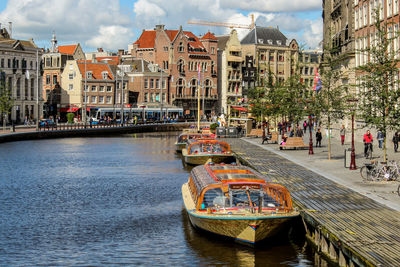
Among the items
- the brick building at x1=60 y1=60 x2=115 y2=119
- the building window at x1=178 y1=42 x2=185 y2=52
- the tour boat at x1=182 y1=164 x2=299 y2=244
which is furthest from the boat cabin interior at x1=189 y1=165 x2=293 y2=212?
the building window at x1=178 y1=42 x2=185 y2=52

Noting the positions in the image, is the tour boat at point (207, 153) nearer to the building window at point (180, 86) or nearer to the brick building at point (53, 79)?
the brick building at point (53, 79)

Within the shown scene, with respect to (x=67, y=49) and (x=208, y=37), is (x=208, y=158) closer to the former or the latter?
(x=67, y=49)

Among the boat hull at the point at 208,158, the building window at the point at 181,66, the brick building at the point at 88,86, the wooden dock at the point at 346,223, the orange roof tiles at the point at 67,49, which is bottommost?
the wooden dock at the point at 346,223

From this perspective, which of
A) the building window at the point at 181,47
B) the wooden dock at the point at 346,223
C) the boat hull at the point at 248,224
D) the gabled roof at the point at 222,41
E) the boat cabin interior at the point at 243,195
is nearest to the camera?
the wooden dock at the point at 346,223

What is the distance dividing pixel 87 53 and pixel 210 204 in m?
163

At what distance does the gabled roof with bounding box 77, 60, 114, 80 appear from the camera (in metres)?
144

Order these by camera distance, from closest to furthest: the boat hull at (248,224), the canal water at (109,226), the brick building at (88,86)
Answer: the canal water at (109,226)
the boat hull at (248,224)
the brick building at (88,86)

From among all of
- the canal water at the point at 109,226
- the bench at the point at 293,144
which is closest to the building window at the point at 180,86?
the bench at the point at 293,144

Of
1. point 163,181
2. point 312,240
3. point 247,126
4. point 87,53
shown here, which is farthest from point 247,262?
point 87,53

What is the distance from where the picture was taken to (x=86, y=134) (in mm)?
103062

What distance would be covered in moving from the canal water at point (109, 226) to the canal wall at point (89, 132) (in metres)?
34.9

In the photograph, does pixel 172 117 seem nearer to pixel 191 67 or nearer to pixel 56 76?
pixel 191 67

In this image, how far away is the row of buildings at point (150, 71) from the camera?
133875 mm

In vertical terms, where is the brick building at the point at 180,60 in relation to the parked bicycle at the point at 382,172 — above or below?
above
